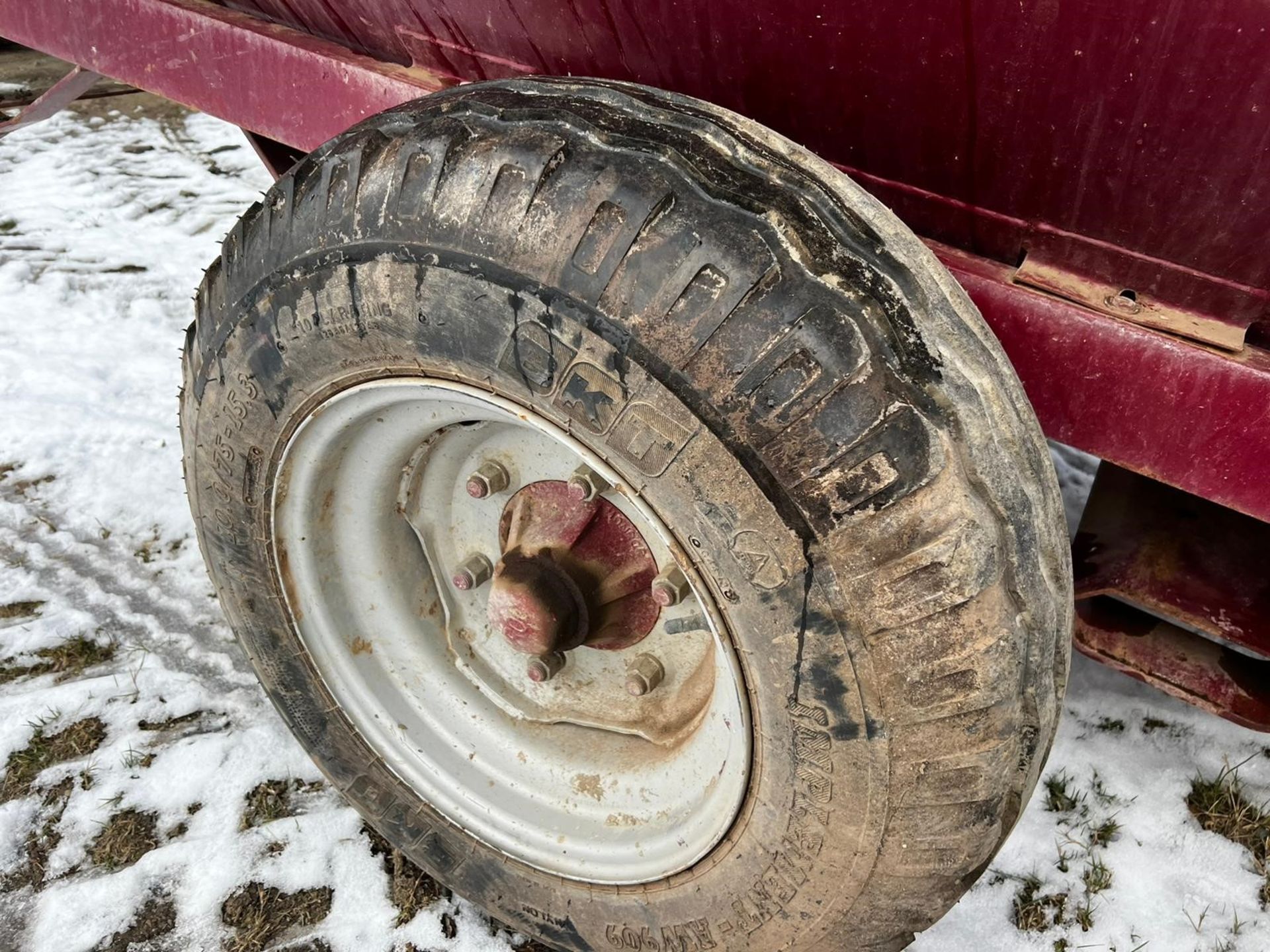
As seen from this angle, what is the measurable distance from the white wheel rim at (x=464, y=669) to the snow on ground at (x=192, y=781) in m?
0.39

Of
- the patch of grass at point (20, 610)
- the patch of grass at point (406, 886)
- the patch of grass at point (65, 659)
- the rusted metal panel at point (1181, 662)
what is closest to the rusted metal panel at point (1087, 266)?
the rusted metal panel at point (1181, 662)

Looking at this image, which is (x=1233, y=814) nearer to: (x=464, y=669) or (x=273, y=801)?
(x=464, y=669)

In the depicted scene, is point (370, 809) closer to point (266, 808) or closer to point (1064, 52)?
point (266, 808)

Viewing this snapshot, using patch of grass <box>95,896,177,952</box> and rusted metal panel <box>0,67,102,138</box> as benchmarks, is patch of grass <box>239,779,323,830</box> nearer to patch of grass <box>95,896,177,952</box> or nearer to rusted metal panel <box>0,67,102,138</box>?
patch of grass <box>95,896,177,952</box>

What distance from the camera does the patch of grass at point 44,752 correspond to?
89.8 inches

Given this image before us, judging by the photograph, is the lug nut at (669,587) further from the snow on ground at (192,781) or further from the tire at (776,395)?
the snow on ground at (192,781)

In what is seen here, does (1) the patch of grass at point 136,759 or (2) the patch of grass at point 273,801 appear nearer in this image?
(2) the patch of grass at point 273,801

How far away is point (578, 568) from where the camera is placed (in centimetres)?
173

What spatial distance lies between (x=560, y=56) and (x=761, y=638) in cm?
101

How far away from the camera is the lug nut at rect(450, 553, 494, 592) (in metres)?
1.87

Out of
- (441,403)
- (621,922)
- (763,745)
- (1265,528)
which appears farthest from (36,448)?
(1265,528)

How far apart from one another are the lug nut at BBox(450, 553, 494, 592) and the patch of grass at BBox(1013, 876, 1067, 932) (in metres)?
1.30

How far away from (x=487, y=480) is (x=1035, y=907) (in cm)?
144

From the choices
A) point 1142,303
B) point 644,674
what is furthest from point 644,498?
point 1142,303
